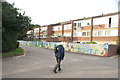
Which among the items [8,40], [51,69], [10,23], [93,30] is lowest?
[51,69]

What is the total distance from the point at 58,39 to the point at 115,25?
17.4 meters

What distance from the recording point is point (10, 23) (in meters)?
11.4

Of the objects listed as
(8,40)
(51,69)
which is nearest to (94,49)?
(51,69)

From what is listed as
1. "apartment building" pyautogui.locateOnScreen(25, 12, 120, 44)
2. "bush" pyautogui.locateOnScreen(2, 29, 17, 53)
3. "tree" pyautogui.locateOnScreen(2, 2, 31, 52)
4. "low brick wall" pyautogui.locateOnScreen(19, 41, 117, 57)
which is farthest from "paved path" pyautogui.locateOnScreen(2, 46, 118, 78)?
"apartment building" pyautogui.locateOnScreen(25, 12, 120, 44)

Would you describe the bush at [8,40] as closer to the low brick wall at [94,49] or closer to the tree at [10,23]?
the tree at [10,23]

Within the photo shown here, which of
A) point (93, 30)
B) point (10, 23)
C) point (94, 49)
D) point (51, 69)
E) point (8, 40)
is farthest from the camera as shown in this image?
point (93, 30)

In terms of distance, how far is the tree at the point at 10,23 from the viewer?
414 inches

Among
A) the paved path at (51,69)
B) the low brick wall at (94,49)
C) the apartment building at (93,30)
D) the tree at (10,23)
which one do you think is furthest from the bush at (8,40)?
the apartment building at (93,30)

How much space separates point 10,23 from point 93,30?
19935mm

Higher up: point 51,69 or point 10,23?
point 10,23

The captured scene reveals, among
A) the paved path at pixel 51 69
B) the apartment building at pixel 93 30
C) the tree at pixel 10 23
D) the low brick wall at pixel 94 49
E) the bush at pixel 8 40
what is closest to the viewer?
the paved path at pixel 51 69

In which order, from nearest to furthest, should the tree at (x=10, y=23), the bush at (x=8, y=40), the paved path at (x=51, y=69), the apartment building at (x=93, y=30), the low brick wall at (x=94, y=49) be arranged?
→ the paved path at (x=51, y=69), the tree at (x=10, y=23), the bush at (x=8, y=40), the low brick wall at (x=94, y=49), the apartment building at (x=93, y=30)

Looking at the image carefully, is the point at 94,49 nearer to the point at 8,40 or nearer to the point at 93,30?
the point at 93,30

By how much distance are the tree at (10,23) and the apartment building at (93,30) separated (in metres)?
16.6
